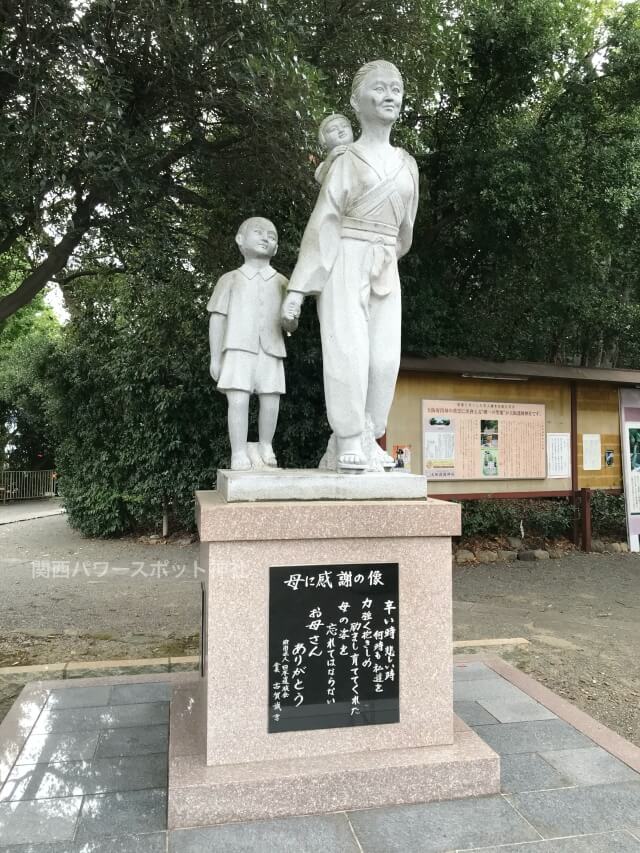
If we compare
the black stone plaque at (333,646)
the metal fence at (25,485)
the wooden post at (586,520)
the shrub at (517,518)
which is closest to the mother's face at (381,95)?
the black stone plaque at (333,646)

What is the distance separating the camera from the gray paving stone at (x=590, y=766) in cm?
255

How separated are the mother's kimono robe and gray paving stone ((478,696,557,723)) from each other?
1.72m

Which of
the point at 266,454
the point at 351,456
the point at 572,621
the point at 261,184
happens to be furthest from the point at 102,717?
the point at 261,184

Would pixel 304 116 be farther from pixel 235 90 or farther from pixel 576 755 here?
pixel 576 755

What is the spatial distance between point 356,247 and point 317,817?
7.77ft

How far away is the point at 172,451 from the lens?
9.22 m

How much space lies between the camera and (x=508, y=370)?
22.8 feet

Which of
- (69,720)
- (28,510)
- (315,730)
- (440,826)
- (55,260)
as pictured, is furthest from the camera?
(28,510)

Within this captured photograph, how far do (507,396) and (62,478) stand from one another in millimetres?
7387

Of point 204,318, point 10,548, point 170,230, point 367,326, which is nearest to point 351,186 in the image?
point 367,326

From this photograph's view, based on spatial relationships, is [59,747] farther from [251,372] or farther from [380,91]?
[380,91]

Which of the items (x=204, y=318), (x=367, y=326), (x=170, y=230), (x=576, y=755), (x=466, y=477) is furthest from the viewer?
(x=204, y=318)

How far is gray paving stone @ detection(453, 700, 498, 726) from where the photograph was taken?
124 inches

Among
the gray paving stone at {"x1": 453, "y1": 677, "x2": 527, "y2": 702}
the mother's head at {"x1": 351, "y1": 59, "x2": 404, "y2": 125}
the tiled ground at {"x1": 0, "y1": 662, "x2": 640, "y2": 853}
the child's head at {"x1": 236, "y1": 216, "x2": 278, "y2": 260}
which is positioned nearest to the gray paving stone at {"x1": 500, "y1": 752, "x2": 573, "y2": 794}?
the tiled ground at {"x1": 0, "y1": 662, "x2": 640, "y2": 853}
